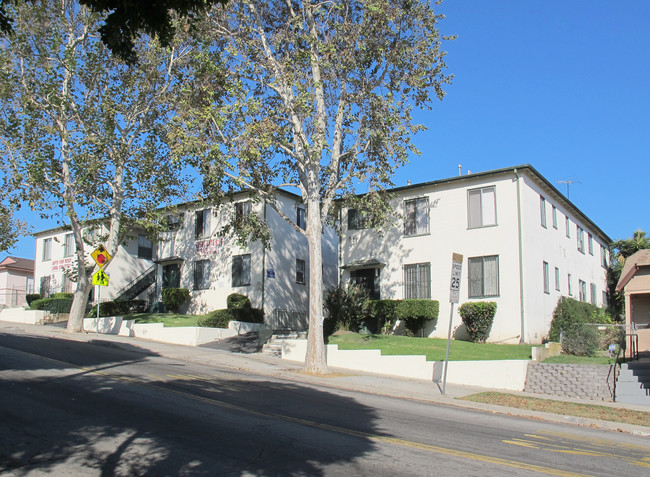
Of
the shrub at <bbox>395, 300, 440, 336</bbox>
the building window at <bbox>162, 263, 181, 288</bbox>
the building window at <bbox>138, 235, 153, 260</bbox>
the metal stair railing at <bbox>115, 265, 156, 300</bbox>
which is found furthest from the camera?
the building window at <bbox>138, 235, 153, 260</bbox>

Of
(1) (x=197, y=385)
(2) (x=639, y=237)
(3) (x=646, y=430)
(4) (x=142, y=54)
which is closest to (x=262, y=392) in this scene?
(1) (x=197, y=385)

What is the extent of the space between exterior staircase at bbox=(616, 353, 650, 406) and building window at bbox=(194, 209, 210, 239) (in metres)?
22.8

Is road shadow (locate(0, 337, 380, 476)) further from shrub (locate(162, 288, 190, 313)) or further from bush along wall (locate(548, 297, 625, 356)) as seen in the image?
shrub (locate(162, 288, 190, 313))

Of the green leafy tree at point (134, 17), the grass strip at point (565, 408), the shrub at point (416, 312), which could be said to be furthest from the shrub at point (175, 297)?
the green leafy tree at point (134, 17)

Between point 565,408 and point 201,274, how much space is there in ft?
75.2

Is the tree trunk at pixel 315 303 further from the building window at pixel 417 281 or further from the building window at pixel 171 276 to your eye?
the building window at pixel 171 276

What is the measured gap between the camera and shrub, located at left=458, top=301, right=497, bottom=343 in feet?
75.4

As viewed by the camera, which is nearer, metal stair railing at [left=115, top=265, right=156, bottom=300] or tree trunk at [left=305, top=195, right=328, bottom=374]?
tree trunk at [left=305, top=195, right=328, bottom=374]

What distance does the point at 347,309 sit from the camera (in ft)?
83.8

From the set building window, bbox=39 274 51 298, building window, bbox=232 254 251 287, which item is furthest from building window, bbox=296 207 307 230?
building window, bbox=39 274 51 298

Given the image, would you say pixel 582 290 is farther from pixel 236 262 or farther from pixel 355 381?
pixel 355 381

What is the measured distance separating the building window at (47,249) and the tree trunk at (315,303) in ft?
A: 109

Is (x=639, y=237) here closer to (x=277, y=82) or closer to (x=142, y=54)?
(x=277, y=82)

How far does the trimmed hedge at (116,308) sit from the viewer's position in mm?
32344
